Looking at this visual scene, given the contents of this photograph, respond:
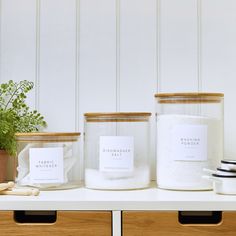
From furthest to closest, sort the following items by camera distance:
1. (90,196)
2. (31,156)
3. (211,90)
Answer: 1. (211,90)
2. (31,156)
3. (90,196)

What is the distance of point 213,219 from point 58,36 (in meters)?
0.79

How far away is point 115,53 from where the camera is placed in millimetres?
1585

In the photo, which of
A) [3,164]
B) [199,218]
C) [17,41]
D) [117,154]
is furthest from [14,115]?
[199,218]

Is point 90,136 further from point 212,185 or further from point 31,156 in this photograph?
point 212,185

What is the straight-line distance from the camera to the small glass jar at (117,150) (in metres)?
1.31

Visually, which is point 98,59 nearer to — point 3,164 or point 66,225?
point 3,164

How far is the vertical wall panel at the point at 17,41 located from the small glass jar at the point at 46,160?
281 millimetres

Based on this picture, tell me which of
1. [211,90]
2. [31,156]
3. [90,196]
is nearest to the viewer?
[90,196]

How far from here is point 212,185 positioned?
1.30 meters

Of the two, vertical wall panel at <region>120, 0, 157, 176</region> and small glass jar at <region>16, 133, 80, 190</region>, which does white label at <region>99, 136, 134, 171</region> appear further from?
vertical wall panel at <region>120, 0, 157, 176</region>

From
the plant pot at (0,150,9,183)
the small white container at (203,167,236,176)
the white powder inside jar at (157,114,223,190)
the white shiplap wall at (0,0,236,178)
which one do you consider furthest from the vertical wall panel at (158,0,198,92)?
the plant pot at (0,150,9,183)

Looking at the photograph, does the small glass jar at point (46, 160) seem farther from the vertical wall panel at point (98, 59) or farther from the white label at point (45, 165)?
the vertical wall panel at point (98, 59)

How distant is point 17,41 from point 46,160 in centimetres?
50

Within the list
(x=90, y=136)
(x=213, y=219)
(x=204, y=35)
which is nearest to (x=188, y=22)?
(x=204, y=35)
